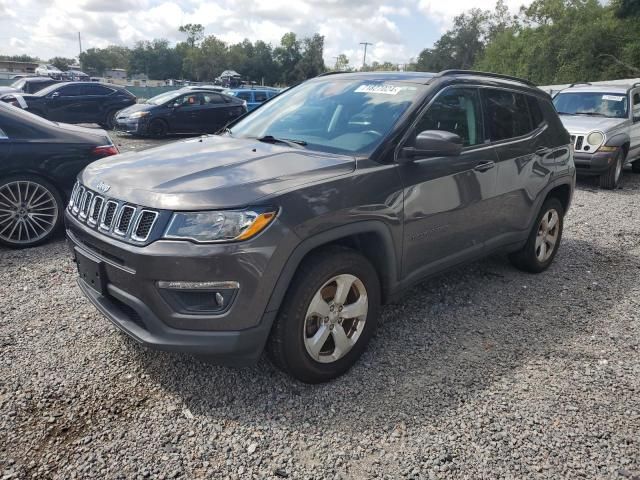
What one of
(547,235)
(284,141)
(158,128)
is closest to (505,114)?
(547,235)

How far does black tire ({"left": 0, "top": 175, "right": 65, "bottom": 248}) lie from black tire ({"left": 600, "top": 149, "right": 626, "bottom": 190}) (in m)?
8.79

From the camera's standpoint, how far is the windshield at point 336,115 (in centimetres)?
324

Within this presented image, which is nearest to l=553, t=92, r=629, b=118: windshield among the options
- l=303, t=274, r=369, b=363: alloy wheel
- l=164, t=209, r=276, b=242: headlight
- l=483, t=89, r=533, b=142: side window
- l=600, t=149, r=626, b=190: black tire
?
l=600, t=149, r=626, b=190: black tire

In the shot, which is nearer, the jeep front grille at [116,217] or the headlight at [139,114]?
the jeep front grille at [116,217]

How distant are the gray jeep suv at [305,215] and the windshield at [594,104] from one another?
23.2 ft

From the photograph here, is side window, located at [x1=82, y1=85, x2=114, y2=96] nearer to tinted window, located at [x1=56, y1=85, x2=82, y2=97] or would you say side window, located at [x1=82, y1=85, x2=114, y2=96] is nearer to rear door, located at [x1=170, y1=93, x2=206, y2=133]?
tinted window, located at [x1=56, y1=85, x2=82, y2=97]

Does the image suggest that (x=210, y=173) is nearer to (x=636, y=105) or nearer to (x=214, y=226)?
(x=214, y=226)

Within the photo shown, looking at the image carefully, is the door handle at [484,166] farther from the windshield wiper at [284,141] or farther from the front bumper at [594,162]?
the front bumper at [594,162]

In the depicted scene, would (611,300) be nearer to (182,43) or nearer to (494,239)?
(494,239)

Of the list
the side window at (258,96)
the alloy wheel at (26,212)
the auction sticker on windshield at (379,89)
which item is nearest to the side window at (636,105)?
the auction sticker on windshield at (379,89)

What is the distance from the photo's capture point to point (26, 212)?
5027 millimetres

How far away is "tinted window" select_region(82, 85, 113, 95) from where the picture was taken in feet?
51.3

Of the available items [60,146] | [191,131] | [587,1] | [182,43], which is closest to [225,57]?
[182,43]

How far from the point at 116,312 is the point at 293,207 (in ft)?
3.69
